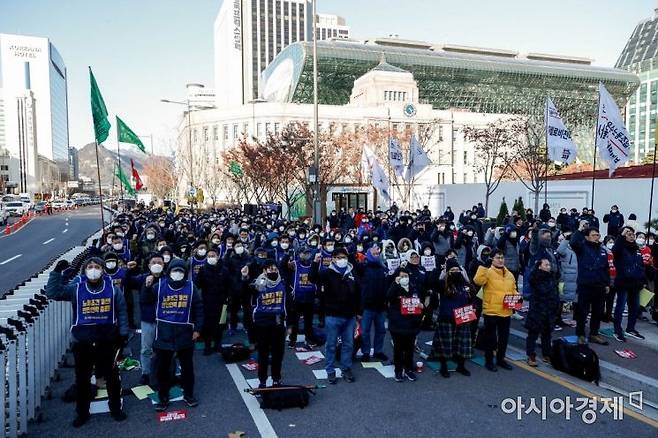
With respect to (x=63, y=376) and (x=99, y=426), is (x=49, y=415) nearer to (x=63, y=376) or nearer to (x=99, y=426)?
(x=99, y=426)

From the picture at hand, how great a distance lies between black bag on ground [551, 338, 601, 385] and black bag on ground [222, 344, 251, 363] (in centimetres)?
453

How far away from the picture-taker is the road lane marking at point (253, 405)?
5617mm

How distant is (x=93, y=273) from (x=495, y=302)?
5.20 meters

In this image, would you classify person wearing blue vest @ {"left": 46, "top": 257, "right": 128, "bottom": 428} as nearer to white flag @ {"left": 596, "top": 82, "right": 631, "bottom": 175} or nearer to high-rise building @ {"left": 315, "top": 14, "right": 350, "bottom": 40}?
white flag @ {"left": 596, "top": 82, "right": 631, "bottom": 175}

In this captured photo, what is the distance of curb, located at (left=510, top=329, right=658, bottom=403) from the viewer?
21.2 feet

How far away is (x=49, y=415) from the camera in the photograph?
19.9ft

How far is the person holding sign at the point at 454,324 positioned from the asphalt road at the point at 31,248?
1302 centimetres

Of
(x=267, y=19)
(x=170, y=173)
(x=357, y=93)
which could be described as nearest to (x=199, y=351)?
(x=170, y=173)

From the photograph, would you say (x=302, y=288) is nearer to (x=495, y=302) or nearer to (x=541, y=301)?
Result: (x=495, y=302)

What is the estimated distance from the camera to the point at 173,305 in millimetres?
6281

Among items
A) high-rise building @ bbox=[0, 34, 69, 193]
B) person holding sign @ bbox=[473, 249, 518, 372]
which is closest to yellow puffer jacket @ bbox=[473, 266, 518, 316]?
person holding sign @ bbox=[473, 249, 518, 372]

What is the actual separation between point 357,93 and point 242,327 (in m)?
76.1

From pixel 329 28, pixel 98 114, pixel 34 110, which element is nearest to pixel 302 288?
pixel 98 114

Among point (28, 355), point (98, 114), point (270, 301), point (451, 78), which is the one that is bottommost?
point (28, 355)
